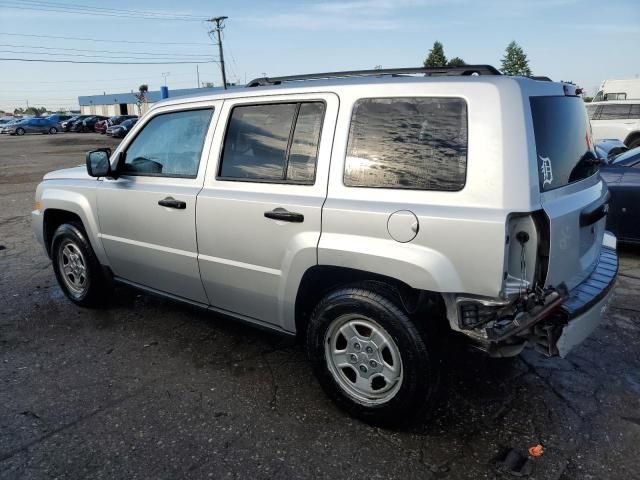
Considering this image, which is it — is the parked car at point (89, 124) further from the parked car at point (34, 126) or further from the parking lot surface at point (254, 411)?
the parking lot surface at point (254, 411)

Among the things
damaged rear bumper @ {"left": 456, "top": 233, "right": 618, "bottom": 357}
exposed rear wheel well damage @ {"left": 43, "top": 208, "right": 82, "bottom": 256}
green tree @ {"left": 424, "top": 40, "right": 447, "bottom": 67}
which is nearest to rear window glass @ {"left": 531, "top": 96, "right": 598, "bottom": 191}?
damaged rear bumper @ {"left": 456, "top": 233, "right": 618, "bottom": 357}

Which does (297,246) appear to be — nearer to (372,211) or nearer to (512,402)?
(372,211)

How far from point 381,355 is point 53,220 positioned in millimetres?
3668

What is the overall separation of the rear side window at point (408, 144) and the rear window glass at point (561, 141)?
0.39 m

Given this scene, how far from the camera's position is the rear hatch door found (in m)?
2.49

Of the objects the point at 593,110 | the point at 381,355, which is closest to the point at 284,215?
the point at 381,355

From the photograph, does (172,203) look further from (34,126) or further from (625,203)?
(34,126)

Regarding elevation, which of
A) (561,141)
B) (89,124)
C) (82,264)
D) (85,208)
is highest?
(89,124)

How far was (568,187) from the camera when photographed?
2.71 m

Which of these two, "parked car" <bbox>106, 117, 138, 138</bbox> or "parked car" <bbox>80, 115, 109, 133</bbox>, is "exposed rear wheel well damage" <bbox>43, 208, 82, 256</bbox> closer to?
"parked car" <bbox>106, 117, 138, 138</bbox>

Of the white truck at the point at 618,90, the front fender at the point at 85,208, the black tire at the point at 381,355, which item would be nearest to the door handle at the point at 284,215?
the black tire at the point at 381,355

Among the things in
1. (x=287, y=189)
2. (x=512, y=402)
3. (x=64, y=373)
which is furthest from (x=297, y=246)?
(x=64, y=373)

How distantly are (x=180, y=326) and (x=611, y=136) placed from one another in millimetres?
13316

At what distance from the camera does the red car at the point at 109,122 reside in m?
40.9
